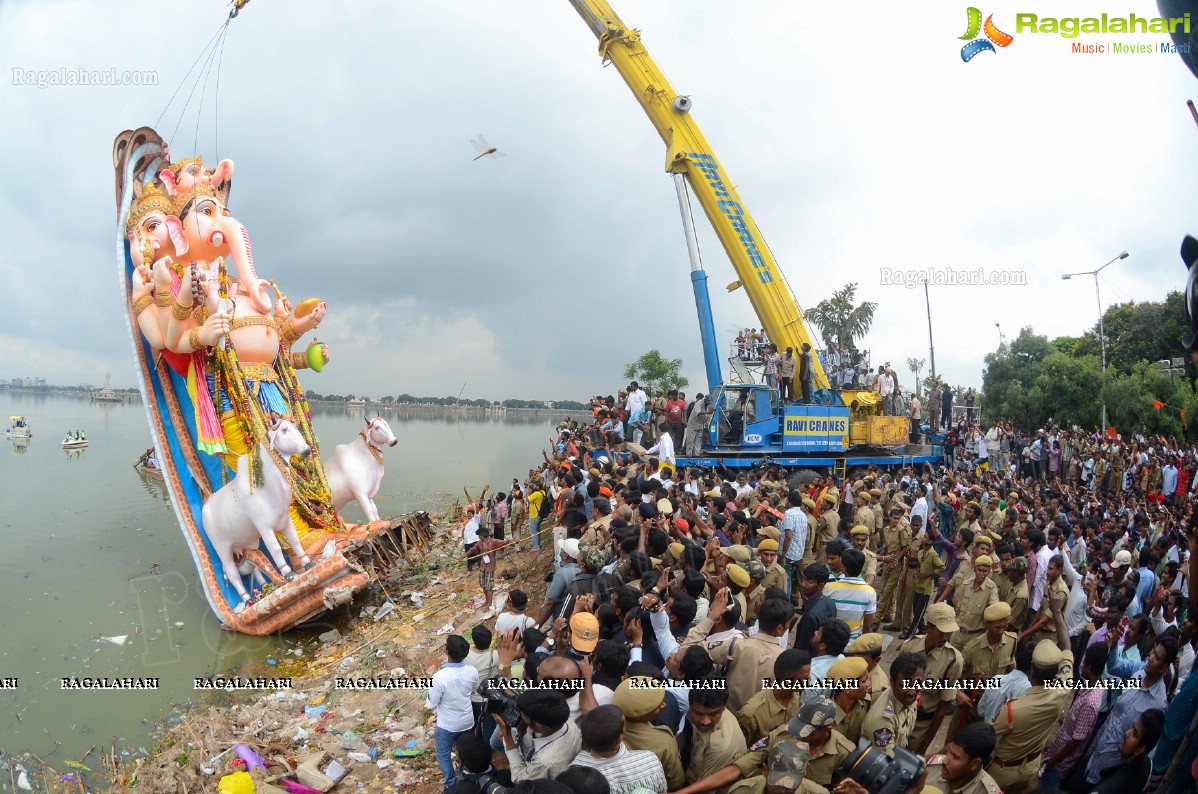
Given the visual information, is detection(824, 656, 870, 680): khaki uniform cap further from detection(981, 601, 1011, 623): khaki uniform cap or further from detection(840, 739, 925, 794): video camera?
detection(981, 601, 1011, 623): khaki uniform cap

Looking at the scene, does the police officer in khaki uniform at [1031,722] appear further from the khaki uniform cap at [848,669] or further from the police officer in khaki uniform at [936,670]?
the khaki uniform cap at [848,669]

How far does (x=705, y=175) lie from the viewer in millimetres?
12805

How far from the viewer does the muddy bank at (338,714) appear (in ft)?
16.7

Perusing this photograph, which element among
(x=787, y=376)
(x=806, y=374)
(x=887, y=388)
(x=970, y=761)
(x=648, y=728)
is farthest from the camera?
(x=887, y=388)

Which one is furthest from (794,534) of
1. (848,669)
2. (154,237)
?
(154,237)

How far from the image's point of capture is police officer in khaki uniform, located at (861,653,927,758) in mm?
2922

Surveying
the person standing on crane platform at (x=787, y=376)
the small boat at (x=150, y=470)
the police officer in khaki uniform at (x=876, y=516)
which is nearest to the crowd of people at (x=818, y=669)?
the police officer in khaki uniform at (x=876, y=516)

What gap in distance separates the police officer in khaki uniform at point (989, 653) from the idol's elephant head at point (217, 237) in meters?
9.66

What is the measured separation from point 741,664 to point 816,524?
4100mm

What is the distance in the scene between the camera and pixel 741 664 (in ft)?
11.0

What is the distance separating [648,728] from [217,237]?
31.6 ft

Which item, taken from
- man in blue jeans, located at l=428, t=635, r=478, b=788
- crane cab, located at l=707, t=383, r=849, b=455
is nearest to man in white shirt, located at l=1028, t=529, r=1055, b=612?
man in blue jeans, located at l=428, t=635, r=478, b=788

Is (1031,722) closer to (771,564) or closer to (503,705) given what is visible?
(771,564)

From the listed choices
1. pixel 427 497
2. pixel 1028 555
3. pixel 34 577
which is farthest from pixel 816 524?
pixel 427 497
